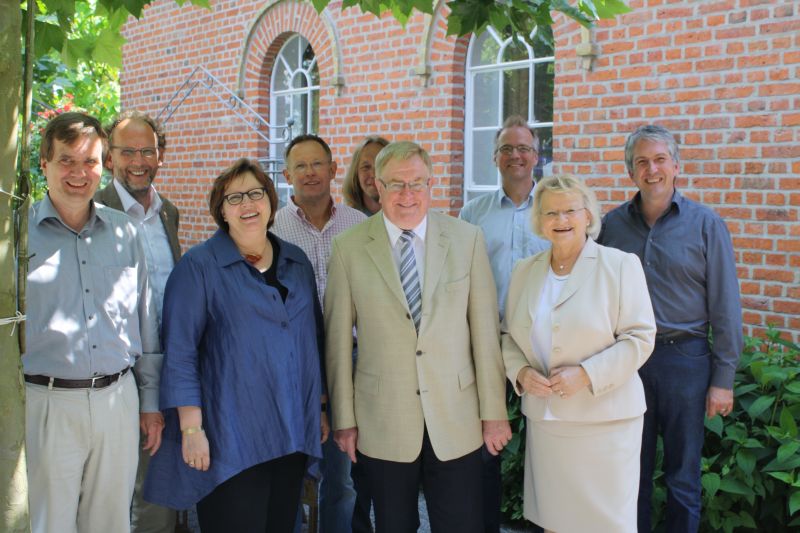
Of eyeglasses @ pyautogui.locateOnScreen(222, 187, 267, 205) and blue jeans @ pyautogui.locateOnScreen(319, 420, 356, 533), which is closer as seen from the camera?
eyeglasses @ pyautogui.locateOnScreen(222, 187, 267, 205)

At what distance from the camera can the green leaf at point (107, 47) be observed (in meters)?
3.24

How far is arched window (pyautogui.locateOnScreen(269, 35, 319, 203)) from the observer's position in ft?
27.8

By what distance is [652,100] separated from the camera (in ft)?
17.1

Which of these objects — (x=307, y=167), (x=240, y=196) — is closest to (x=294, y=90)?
(x=307, y=167)

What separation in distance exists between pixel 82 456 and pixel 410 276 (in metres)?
1.37

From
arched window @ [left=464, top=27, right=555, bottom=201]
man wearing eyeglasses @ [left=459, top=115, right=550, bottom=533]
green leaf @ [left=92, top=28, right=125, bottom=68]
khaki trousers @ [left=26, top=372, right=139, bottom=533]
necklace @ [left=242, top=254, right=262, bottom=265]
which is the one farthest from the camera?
arched window @ [left=464, top=27, right=555, bottom=201]

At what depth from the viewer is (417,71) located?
677 cm

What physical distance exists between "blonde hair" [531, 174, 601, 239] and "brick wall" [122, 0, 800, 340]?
2.14 m

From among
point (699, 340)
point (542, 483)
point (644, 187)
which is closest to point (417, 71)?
point (644, 187)

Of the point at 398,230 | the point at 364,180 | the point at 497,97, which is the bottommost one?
the point at 398,230

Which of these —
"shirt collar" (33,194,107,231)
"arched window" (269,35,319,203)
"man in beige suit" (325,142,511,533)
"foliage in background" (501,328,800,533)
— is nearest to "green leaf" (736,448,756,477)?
"foliage in background" (501,328,800,533)

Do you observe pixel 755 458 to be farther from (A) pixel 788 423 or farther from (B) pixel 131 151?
(B) pixel 131 151

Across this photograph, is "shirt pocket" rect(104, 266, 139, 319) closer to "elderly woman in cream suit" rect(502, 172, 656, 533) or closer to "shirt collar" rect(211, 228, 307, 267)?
"shirt collar" rect(211, 228, 307, 267)

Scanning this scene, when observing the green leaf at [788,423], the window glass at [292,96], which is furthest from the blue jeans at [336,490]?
the window glass at [292,96]
